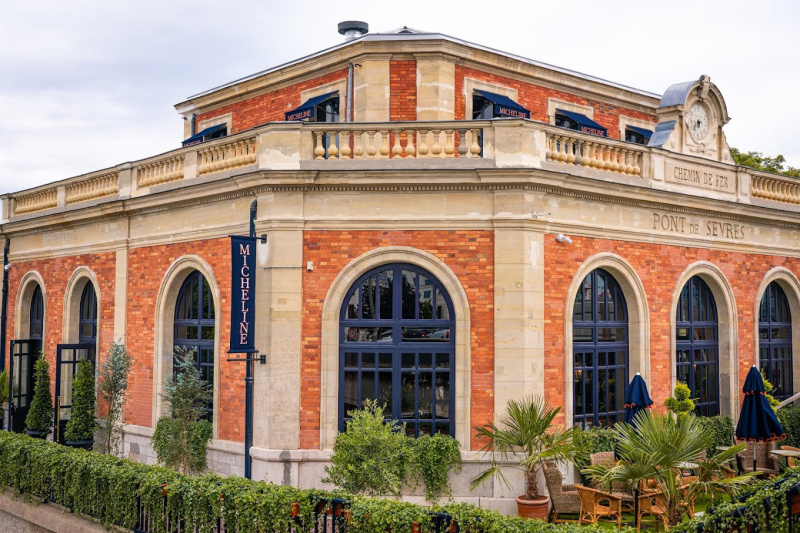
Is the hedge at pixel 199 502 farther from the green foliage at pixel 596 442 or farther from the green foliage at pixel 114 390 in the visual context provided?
the green foliage at pixel 596 442

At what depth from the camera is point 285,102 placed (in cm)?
1978

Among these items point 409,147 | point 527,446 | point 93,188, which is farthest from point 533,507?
point 93,188

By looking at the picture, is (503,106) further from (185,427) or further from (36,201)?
(36,201)

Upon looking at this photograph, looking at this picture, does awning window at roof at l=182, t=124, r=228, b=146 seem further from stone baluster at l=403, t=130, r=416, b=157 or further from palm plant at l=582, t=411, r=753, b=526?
palm plant at l=582, t=411, r=753, b=526

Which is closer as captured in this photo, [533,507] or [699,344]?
[533,507]

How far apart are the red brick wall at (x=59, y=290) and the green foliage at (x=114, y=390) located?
1.17 metres

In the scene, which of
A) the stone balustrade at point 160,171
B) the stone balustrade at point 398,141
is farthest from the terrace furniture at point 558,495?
the stone balustrade at point 160,171

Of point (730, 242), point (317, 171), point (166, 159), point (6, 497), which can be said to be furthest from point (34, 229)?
point (730, 242)

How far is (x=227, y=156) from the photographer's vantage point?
13.9 meters

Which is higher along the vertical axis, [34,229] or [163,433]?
[34,229]

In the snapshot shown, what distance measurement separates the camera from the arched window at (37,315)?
2039cm

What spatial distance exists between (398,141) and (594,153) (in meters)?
3.85

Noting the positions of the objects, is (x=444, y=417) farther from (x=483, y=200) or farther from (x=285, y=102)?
(x=285, y=102)

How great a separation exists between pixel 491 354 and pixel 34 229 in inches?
549
